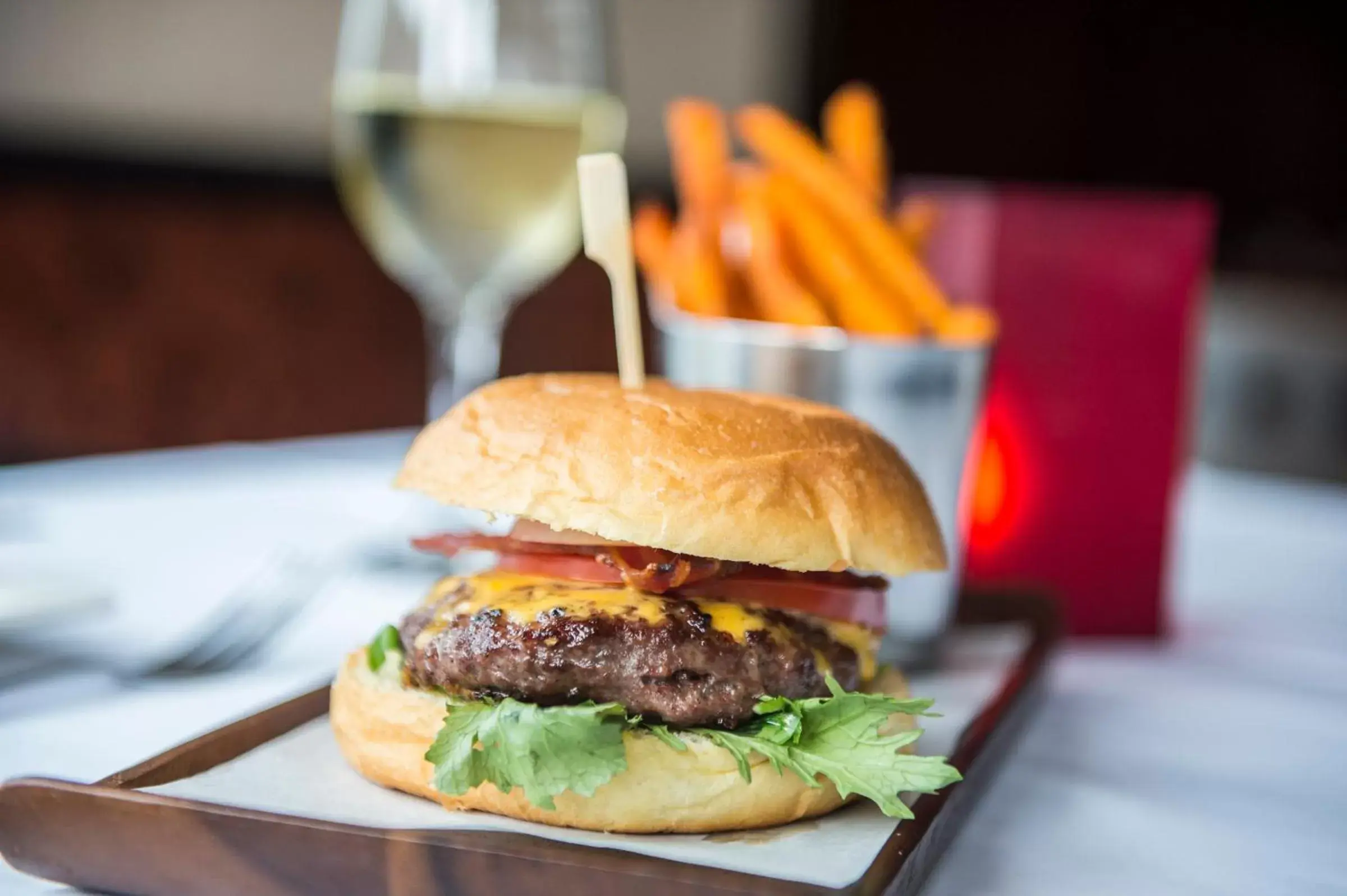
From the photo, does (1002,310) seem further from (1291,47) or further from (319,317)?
(1291,47)

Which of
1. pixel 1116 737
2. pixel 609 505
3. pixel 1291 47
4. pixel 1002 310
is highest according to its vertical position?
pixel 1291 47

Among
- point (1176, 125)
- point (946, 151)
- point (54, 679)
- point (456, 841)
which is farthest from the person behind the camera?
point (946, 151)

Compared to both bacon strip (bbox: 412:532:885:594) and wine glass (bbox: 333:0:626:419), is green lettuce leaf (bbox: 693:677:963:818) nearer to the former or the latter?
bacon strip (bbox: 412:532:885:594)

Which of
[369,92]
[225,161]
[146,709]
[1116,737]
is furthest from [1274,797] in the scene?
[225,161]

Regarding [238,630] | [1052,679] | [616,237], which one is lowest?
[1052,679]

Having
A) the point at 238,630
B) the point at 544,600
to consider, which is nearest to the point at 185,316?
the point at 238,630

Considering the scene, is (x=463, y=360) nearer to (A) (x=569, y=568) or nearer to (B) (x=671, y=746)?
(A) (x=569, y=568)

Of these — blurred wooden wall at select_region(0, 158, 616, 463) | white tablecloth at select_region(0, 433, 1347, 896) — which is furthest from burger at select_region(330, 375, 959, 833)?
blurred wooden wall at select_region(0, 158, 616, 463)
